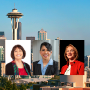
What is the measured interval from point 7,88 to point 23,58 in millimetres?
25268

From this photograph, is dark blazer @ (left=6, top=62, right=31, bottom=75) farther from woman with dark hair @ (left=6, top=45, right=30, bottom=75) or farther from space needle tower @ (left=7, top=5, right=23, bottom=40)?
space needle tower @ (left=7, top=5, right=23, bottom=40)

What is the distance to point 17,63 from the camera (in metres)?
49.5

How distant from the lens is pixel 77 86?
55594mm

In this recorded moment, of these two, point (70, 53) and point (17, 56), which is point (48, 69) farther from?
point (17, 56)

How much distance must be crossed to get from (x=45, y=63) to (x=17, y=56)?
3363mm

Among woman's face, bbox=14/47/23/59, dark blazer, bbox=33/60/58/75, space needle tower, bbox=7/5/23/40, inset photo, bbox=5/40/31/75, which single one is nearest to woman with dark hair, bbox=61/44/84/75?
dark blazer, bbox=33/60/58/75

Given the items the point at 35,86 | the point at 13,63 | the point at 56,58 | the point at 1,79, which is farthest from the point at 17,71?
the point at 1,79

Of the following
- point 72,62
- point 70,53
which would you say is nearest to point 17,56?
point 70,53

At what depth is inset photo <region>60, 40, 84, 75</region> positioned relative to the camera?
48.8m

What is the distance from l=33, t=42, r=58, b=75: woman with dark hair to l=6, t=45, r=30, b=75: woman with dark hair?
1.17 metres

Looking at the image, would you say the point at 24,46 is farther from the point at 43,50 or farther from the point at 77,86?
the point at 77,86

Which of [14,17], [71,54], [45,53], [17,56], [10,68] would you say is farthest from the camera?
[14,17]

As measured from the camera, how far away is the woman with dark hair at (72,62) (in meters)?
48.9

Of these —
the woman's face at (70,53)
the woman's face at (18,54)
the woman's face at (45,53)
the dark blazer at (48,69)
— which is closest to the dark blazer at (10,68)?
the dark blazer at (48,69)
